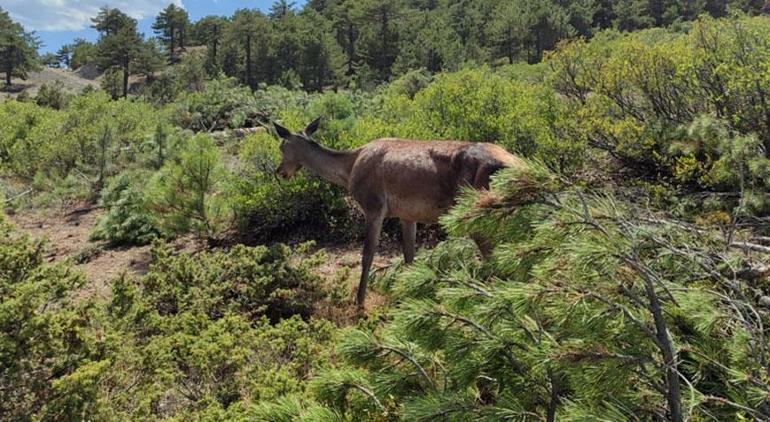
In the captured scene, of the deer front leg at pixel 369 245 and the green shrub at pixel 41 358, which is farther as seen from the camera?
the deer front leg at pixel 369 245

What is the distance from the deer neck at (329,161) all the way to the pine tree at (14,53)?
6129 centimetres

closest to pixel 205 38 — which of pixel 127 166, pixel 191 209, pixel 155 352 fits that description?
pixel 127 166

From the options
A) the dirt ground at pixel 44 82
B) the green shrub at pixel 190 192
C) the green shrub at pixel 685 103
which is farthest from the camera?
the dirt ground at pixel 44 82

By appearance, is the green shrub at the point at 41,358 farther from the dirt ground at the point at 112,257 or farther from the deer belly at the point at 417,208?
the deer belly at the point at 417,208

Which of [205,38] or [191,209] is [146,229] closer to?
[191,209]

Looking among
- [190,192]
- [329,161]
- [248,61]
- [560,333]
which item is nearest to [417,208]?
[329,161]

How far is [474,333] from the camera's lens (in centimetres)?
204

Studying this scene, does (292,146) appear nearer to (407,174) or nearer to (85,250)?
(407,174)

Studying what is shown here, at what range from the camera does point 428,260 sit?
3.44 m

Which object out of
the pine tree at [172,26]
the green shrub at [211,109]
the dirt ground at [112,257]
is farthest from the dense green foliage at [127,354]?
the pine tree at [172,26]

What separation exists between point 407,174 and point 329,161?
1.48m

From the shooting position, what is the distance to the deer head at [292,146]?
7176 millimetres

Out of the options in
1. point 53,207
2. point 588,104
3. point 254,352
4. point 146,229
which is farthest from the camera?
point 53,207

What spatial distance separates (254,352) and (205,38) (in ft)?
273
